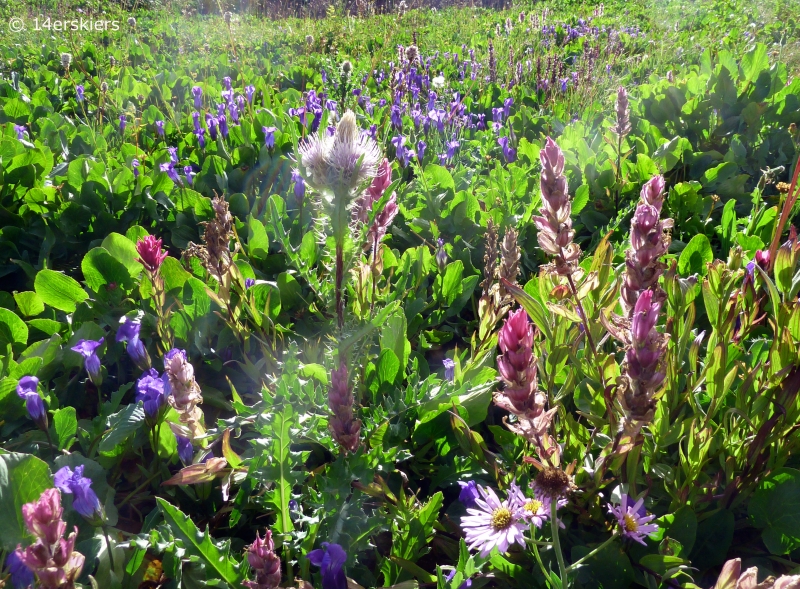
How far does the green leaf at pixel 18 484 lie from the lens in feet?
3.70

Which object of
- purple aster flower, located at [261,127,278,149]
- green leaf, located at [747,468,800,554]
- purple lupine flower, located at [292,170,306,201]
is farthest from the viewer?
purple aster flower, located at [261,127,278,149]

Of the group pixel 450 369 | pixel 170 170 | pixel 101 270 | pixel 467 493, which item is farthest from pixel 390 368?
pixel 170 170

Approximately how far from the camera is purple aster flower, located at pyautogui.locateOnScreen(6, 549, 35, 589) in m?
1.08

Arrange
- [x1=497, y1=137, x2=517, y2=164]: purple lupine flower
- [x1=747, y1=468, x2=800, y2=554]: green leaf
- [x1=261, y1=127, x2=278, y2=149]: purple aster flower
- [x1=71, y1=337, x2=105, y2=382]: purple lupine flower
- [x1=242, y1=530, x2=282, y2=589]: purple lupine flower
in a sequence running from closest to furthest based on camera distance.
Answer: [x1=242, y1=530, x2=282, y2=589]: purple lupine flower
[x1=747, y1=468, x2=800, y2=554]: green leaf
[x1=71, y1=337, x2=105, y2=382]: purple lupine flower
[x1=261, y1=127, x2=278, y2=149]: purple aster flower
[x1=497, y1=137, x2=517, y2=164]: purple lupine flower

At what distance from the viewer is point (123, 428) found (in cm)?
144

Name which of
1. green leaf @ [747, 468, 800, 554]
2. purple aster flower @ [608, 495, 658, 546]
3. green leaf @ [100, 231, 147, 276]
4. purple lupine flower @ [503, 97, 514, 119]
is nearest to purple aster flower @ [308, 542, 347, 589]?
purple aster flower @ [608, 495, 658, 546]

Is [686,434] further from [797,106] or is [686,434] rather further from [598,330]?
[797,106]

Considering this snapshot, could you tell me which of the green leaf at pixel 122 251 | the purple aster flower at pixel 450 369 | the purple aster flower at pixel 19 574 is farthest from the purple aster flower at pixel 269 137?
the purple aster flower at pixel 19 574

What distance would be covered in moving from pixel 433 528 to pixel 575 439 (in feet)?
1.30

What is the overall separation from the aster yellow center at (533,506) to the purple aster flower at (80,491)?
83cm

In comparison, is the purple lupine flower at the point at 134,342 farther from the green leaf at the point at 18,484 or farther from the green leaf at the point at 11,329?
the green leaf at the point at 18,484

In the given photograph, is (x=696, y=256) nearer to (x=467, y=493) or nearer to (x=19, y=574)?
(x=467, y=493)

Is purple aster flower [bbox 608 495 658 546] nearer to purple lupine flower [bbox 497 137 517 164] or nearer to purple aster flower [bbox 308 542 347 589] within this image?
purple aster flower [bbox 308 542 347 589]

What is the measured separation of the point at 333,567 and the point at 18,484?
62cm
